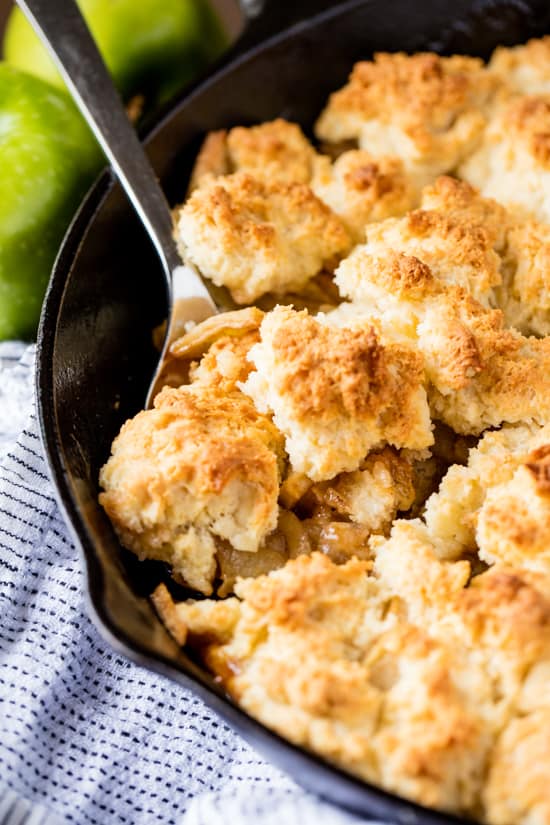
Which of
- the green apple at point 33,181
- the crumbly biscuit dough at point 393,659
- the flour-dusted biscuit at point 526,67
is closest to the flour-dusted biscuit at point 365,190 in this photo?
the flour-dusted biscuit at point 526,67

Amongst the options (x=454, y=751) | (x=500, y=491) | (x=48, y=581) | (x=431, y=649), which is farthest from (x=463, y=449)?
(x=48, y=581)

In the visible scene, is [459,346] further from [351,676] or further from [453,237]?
[351,676]

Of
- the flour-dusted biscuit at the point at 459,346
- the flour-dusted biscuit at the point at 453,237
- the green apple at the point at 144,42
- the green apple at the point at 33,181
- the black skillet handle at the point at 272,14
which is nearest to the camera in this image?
the flour-dusted biscuit at the point at 459,346

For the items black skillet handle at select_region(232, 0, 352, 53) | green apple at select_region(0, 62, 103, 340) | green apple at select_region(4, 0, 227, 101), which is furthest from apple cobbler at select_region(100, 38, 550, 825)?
green apple at select_region(4, 0, 227, 101)

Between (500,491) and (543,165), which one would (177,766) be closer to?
(500,491)

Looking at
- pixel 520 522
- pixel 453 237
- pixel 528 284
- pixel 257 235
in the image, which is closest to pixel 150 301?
pixel 257 235

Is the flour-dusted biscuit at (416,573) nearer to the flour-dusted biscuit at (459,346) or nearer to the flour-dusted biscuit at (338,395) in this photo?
the flour-dusted biscuit at (338,395)
